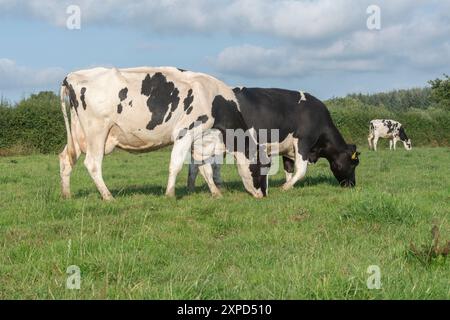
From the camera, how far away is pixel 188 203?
31.0ft

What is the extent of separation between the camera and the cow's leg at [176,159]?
1027cm

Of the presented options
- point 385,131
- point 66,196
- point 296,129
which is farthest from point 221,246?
point 385,131

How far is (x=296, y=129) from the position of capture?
1267 cm

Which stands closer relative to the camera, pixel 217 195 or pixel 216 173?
pixel 217 195

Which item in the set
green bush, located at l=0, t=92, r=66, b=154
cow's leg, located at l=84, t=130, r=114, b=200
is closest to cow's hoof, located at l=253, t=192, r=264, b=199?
cow's leg, located at l=84, t=130, r=114, b=200

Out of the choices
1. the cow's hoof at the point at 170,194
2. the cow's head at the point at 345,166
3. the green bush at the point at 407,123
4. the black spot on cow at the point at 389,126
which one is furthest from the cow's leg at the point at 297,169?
the green bush at the point at 407,123

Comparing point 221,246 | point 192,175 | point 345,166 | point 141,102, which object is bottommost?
point 221,246

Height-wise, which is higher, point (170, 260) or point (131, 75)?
point (131, 75)

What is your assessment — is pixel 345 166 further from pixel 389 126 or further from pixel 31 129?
pixel 389 126

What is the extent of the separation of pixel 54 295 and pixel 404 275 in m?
2.84

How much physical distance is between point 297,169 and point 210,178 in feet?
7.89

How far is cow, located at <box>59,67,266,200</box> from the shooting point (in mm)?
9914
